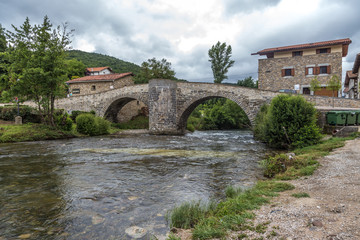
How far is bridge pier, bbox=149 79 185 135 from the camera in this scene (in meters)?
20.0

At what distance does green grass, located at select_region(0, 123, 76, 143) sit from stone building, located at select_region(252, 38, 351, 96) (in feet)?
65.5

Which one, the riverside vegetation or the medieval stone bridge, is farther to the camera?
the medieval stone bridge

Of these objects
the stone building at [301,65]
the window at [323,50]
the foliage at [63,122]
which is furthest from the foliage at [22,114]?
the window at [323,50]

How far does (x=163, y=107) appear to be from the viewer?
20.0m

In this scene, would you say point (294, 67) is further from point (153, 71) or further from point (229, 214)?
point (229, 214)

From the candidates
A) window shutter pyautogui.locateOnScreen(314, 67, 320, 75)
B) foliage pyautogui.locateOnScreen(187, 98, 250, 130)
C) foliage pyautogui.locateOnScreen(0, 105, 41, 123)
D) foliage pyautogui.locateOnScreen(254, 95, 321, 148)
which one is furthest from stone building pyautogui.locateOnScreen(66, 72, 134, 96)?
foliage pyautogui.locateOnScreen(254, 95, 321, 148)

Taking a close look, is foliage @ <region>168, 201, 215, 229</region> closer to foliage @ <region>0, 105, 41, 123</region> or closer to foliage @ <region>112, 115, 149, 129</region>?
foliage @ <region>0, 105, 41, 123</region>

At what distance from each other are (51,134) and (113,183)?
38.6 ft

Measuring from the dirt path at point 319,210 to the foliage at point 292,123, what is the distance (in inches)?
200

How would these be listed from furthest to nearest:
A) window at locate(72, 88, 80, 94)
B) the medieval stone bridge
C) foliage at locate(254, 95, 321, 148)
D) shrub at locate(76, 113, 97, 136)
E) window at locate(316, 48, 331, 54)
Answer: window at locate(72, 88, 80, 94) → window at locate(316, 48, 331, 54) → shrub at locate(76, 113, 97, 136) → the medieval stone bridge → foliage at locate(254, 95, 321, 148)

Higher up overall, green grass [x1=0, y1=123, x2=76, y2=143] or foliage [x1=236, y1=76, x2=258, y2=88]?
foliage [x1=236, y1=76, x2=258, y2=88]

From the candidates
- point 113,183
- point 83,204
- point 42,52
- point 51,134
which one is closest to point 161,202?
point 83,204

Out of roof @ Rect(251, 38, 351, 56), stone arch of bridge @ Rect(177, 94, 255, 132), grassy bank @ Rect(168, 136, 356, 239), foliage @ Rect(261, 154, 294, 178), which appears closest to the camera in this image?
grassy bank @ Rect(168, 136, 356, 239)

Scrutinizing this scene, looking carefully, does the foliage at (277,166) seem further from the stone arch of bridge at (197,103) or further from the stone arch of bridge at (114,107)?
the stone arch of bridge at (114,107)
